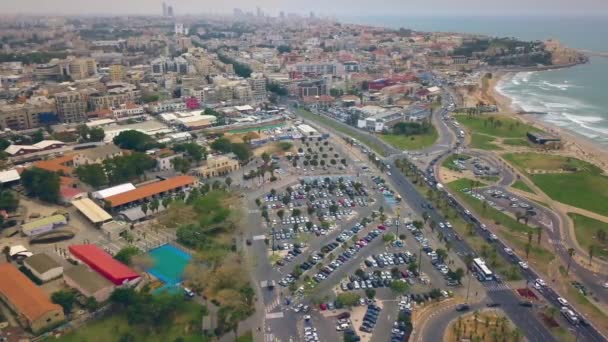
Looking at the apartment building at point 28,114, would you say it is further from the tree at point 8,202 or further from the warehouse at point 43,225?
the warehouse at point 43,225

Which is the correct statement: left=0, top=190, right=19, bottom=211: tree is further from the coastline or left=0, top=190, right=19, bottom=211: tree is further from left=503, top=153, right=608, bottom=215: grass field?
the coastline

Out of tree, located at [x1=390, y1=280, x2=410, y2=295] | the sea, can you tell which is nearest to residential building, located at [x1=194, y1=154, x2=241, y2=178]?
tree, located at [x1=390, y1=280, x2=410, y2=295]

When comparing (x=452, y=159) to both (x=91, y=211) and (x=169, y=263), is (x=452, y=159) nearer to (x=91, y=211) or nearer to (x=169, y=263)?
(x=169, y=263)

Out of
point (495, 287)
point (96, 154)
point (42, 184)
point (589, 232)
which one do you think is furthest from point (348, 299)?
point (96, 154)

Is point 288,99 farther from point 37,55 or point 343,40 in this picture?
point 343,40

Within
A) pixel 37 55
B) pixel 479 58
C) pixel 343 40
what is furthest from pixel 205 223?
pixel 343 40

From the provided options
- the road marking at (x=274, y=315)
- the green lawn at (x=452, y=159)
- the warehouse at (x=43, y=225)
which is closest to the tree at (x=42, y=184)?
the warehouse at (x=43, y=225)
